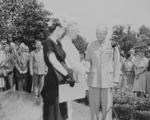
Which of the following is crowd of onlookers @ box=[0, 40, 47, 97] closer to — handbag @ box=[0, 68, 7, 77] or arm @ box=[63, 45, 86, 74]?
handbag @ box=[0, 68, 7, 77]

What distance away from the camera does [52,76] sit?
391cm

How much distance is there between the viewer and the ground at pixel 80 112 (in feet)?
23.9

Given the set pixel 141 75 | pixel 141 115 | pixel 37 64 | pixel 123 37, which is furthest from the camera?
pixel 123 37

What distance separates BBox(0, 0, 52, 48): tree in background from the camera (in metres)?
26.2

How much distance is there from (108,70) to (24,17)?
899 inches

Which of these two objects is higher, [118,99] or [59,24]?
[59,24]

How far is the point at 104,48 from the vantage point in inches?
205

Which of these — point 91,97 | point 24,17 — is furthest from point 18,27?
point 91,97

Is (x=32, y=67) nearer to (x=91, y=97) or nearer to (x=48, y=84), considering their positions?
(x=91, y=97)

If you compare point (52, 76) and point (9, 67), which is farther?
point (9, 67)

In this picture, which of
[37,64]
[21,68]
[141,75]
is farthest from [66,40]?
[141,75]

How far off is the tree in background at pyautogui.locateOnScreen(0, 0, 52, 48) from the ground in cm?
1757

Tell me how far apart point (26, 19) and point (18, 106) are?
25.4 meters

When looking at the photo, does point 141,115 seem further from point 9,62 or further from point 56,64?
point 9,62
